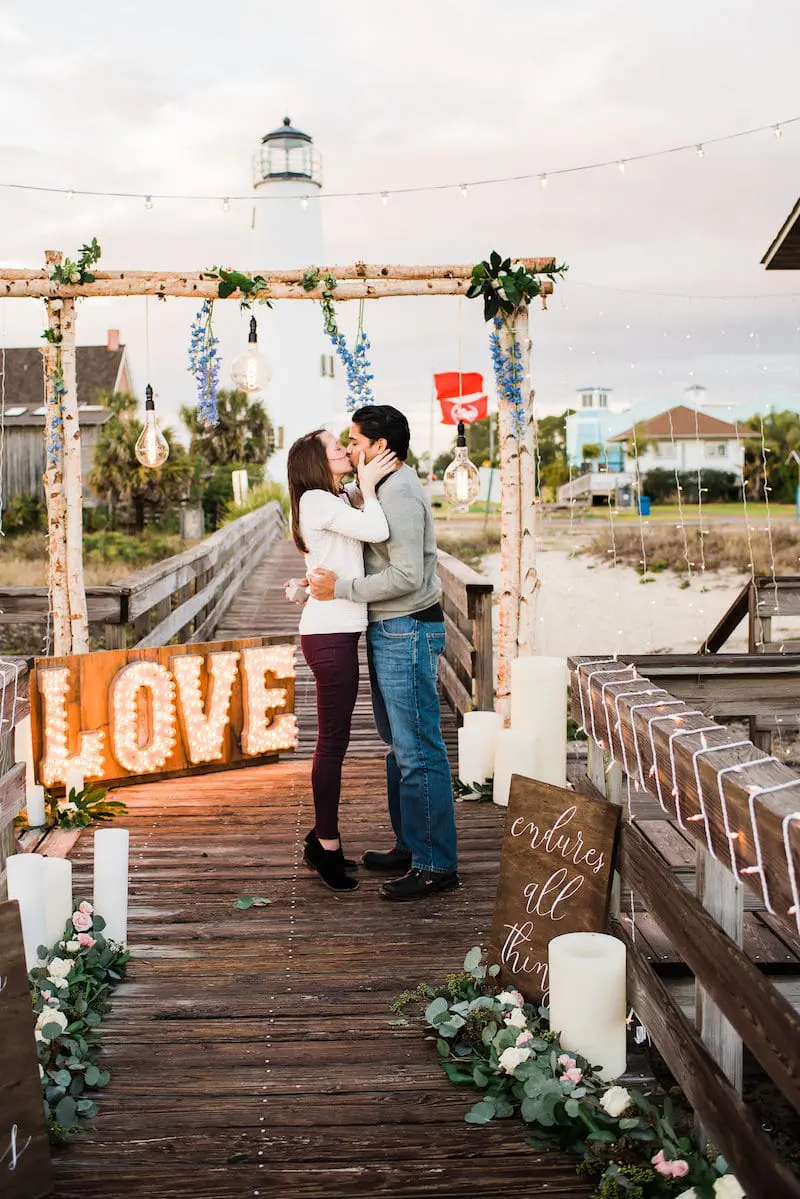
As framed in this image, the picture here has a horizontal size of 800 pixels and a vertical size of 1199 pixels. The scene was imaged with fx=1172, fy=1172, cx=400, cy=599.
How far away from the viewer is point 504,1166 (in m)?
2.41

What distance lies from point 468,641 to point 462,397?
2269 millimetres

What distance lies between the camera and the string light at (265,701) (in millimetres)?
5980

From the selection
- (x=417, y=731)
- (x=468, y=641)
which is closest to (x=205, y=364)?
(x=468, y=641)

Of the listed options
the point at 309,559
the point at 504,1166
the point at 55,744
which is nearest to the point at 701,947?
the point at 504,1166

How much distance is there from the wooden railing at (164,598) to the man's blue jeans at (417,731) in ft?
8.69

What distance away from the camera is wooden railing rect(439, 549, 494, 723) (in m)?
6.33

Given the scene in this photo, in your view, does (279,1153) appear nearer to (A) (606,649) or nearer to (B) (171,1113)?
(B) (171,1113)

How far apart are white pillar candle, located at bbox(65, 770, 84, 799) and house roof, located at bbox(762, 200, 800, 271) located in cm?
451

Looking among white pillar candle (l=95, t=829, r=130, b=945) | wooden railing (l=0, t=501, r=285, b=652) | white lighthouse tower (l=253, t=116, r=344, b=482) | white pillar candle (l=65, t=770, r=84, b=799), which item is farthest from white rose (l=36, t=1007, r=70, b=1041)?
white lighthouse tower (l=253, t=116, r=344, b=482)

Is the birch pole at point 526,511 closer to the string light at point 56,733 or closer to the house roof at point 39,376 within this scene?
the string light at point 56,733

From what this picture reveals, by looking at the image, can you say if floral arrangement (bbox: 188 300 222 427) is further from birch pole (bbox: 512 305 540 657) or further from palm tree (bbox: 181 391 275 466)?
palm tree (bbox: 181 391 275 466)

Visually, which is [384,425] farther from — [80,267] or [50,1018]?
[80,267]

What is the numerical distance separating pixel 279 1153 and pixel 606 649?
47.2 ft

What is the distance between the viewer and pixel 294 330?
1196 inches
